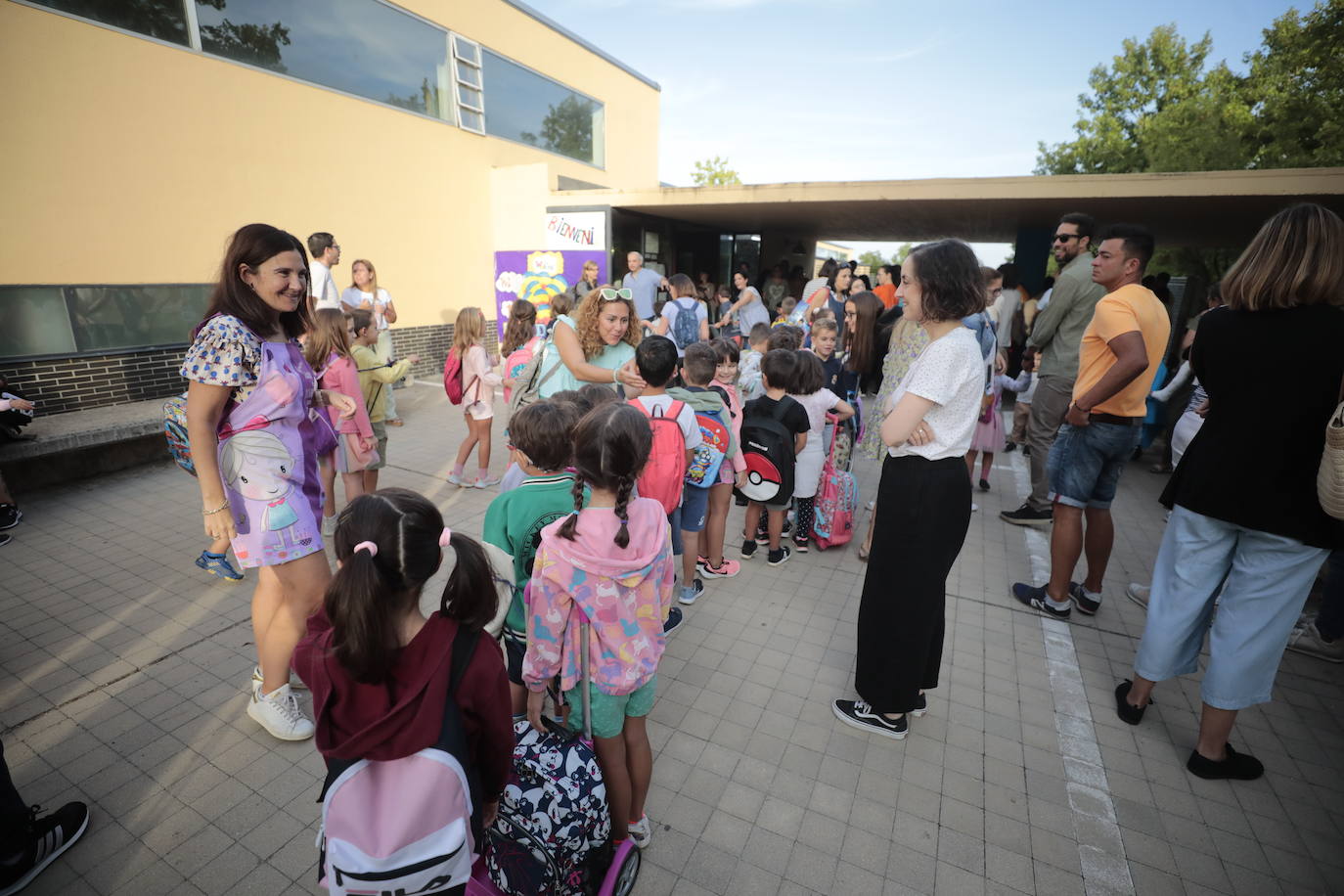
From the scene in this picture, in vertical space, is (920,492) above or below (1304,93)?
below

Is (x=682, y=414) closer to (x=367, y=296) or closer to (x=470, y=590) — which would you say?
(x=470, y=590)

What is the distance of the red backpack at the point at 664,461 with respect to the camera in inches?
111

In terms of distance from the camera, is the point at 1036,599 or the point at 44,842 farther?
the point at 1036,599

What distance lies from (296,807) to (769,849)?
1768mm

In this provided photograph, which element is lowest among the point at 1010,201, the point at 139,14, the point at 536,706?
the point at 536,706

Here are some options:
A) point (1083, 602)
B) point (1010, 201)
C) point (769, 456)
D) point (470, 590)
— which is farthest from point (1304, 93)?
point (470, 590)

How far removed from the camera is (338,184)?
901cm

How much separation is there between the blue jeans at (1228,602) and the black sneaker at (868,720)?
3.76ft

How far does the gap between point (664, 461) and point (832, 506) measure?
6.93ft

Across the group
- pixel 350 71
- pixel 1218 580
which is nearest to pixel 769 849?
pixel 1218 580

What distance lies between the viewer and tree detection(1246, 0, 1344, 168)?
15.6 m

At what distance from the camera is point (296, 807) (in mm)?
2299

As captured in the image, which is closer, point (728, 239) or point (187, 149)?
point (187, 149)

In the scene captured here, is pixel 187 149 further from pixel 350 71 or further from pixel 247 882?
pixel 247 882
